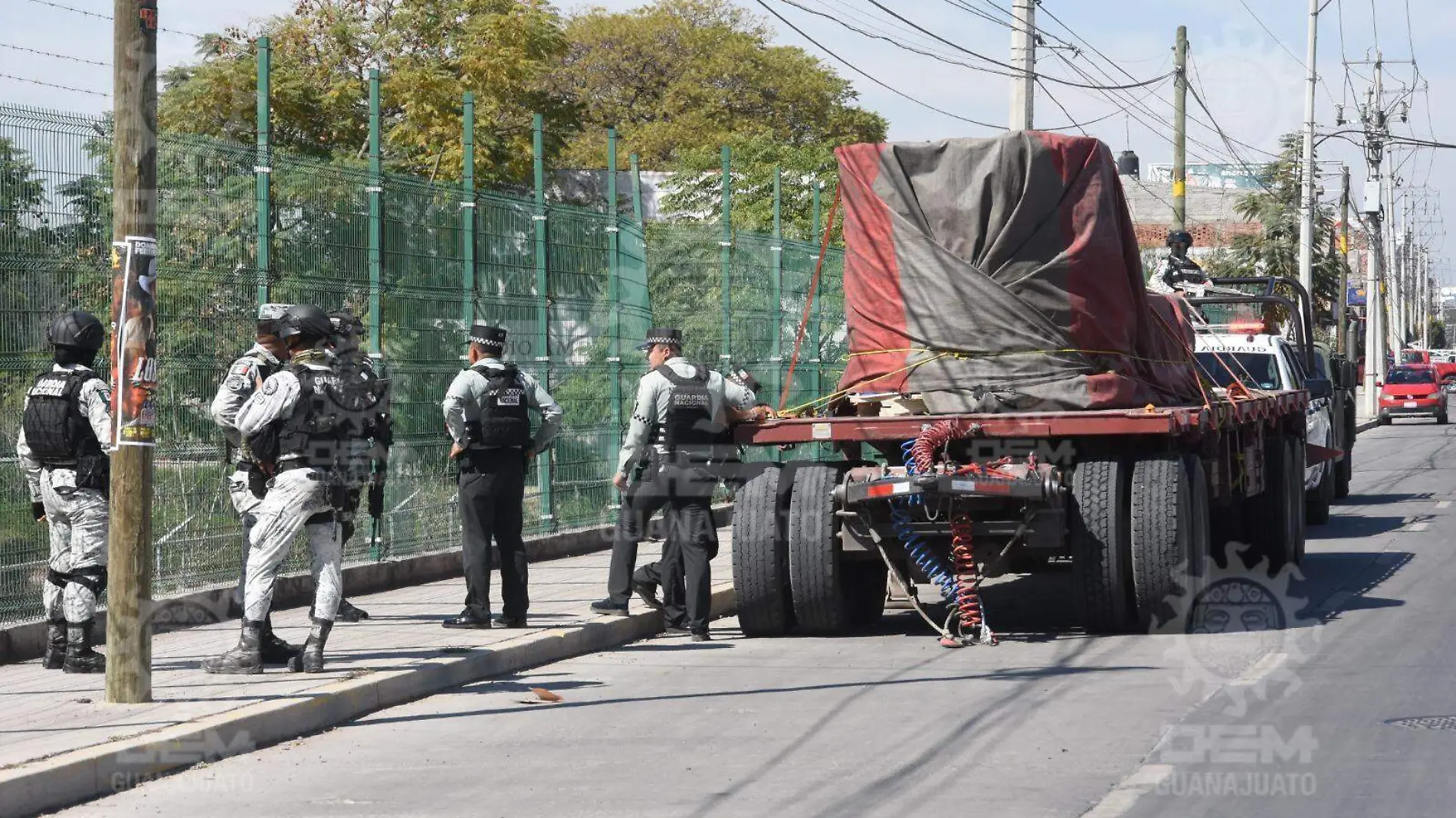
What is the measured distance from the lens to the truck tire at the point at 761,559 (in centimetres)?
1091

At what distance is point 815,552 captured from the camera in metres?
10.8

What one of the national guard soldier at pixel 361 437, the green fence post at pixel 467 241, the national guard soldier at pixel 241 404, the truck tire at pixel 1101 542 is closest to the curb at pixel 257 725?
the national guard soldier at pixel 241 404

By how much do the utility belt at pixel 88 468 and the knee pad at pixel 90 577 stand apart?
1.31ft

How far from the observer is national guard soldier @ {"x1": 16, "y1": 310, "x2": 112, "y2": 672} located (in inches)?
348

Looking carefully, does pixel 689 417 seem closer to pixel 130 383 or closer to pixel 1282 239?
pixel 130 383

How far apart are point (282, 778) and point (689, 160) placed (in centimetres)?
3897

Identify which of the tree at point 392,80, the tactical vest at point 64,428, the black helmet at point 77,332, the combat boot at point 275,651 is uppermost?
the tree at point 392,80

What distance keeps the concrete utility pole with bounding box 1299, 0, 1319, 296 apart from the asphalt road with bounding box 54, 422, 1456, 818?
2995 centimetres

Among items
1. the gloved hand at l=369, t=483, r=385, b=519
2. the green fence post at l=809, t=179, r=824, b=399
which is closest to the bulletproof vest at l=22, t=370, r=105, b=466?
the gloved hand at l=369, t=483, r=385, b=519

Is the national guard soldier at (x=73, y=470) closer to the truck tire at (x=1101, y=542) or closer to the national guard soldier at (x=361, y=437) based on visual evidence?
the national guard soldier at (x=361, y=437)

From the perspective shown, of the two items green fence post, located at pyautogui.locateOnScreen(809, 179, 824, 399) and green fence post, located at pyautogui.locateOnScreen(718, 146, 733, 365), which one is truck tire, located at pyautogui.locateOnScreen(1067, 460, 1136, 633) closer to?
green fence post, located at pyautogui.locateOnScreen(718, 146, 733, 365)

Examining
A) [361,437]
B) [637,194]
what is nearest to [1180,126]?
[637,194]

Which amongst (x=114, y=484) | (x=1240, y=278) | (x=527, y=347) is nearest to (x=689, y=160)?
(x=1240, y=278)

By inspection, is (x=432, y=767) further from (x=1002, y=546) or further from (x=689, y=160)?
(x=689, y=160)
